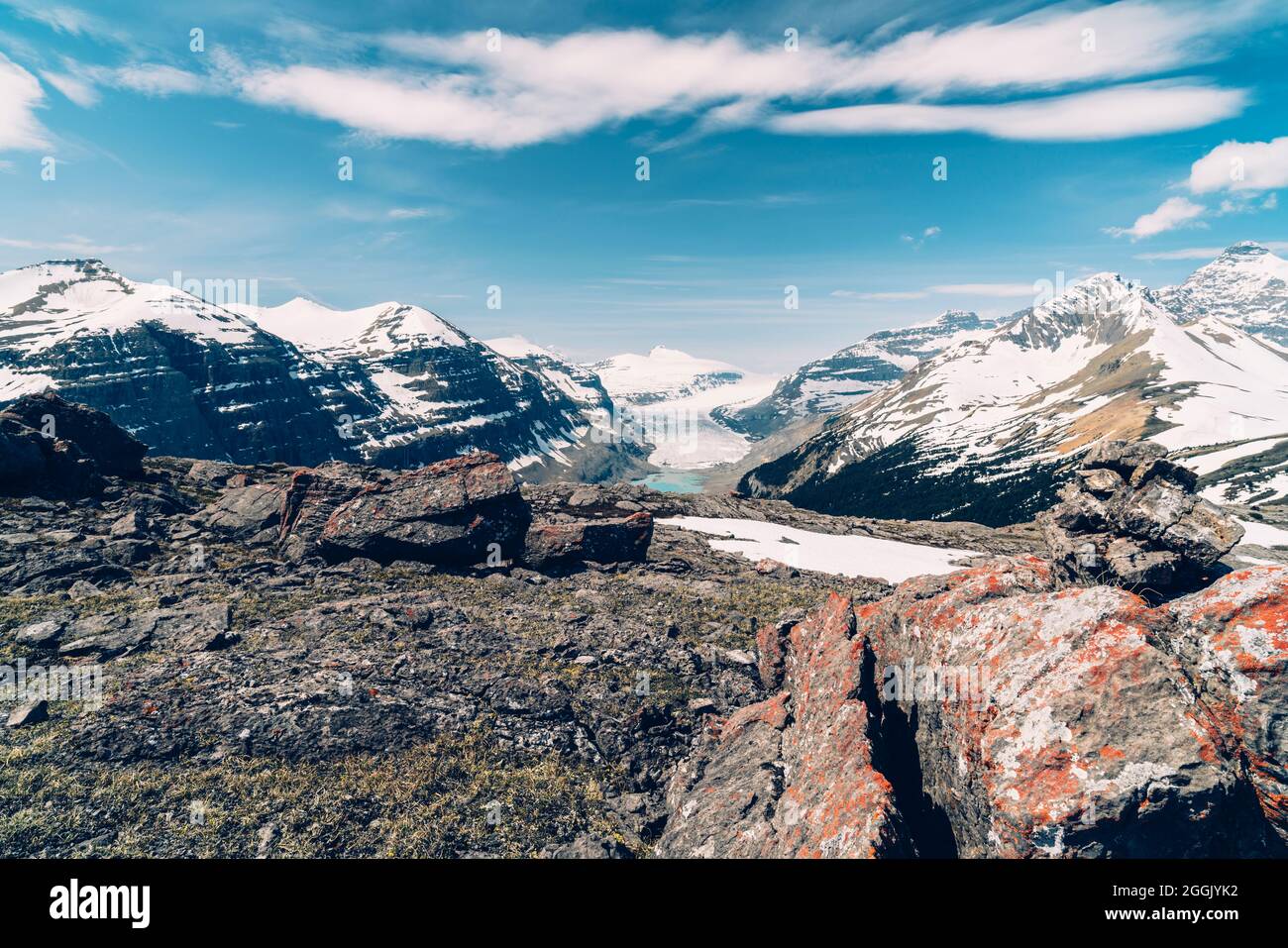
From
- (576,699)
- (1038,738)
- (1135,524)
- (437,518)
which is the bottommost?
(576,699)

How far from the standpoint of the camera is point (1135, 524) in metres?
23.0

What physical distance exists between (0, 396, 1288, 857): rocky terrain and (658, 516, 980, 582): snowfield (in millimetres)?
15524

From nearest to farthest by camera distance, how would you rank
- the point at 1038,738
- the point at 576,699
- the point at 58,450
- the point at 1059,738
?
the point at 1059,738 < the point at 1038,738 < the point at 576,699 < the point at 58,450

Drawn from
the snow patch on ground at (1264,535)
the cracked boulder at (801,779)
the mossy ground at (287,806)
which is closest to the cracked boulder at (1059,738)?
the cracked boulder at (801,779)

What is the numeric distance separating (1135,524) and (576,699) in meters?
24.6

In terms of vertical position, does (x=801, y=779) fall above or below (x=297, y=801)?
above

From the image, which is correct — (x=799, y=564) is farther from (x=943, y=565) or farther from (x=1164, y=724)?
(x=1164, y=724)

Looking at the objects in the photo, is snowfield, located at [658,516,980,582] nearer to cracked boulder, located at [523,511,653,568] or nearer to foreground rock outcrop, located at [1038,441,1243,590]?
cracked boulder, located at [523,511,653,568]

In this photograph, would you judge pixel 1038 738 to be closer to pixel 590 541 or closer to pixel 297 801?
pixel 297 801

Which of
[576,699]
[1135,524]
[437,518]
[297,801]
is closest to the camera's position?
[297,801]

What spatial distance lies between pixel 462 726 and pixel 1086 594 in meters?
19.9

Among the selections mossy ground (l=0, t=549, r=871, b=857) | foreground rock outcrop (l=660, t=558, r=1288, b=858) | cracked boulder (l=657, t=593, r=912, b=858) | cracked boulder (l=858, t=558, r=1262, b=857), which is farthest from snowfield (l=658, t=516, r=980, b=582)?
mossy ground (l=0, t=549, r=871, b=857)

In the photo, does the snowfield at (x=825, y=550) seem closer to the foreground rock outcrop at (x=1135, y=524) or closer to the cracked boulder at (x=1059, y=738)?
the foreground rock outcrop at (x=1135, y=524)

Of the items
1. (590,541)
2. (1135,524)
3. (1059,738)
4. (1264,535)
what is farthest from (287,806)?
(1264,535)
